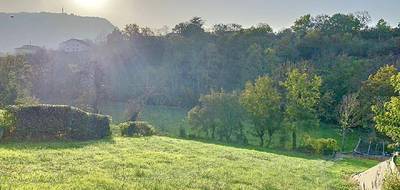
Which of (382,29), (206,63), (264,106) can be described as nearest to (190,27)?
(206,63)

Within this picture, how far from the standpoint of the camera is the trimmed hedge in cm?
3497

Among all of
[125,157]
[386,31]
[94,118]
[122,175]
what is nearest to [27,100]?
[94,118]

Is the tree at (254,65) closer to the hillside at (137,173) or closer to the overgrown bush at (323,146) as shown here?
the overgrown bush at (323,146)

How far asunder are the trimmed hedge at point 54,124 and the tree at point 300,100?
30.6 meters

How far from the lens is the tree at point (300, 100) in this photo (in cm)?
6419

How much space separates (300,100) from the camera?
210ft

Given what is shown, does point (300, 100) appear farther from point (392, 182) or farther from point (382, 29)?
point (382, 29)

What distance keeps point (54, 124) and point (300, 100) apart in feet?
124

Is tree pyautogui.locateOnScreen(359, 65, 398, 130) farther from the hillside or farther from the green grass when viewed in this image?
the hillside

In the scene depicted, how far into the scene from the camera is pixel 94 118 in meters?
42.3

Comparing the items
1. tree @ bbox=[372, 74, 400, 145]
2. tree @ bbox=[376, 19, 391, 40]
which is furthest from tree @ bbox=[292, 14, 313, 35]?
tree @ bbox=[372, 74, 400, 145]

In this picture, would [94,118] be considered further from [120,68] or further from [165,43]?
[165,43]

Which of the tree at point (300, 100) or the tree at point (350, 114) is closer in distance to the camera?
the tree at point (350, 114)

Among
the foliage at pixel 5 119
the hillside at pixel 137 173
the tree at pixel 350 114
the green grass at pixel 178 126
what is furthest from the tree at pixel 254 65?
the foliage at pixel 5 119
